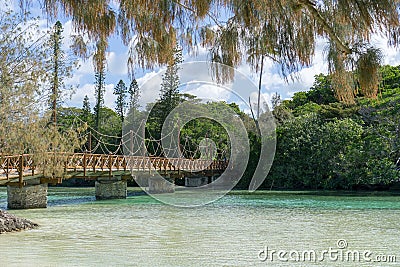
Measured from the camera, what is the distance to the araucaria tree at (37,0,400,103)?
223cm

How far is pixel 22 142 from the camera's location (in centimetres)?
Result: 1002

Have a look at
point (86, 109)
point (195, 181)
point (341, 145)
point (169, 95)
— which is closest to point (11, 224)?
point (341, 145)

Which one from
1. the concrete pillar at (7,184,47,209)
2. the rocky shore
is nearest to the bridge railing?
the concrete pillar at (7,184,47,209)

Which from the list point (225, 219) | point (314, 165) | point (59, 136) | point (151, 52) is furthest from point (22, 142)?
point (314, 165)

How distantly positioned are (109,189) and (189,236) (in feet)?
34.4

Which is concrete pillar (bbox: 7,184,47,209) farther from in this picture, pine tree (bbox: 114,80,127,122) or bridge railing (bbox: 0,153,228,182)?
pine tree (bbox: 114,80,127,122)

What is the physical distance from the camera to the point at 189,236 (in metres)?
8.12

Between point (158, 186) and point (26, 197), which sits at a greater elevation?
point (158, 186)

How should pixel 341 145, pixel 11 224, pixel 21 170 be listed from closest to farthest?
1. pixel 11 224
2. pixel 21 170
3. pixel 341 145

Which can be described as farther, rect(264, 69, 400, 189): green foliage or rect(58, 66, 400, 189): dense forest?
rect(58, 66, 400, 189): dense forest

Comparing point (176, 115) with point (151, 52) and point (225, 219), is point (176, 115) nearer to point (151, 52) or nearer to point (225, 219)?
point (225, 219)

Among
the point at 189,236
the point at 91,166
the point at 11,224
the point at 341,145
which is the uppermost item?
the point at 341,145

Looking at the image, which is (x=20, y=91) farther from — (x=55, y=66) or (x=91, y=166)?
(x=91, y=166)

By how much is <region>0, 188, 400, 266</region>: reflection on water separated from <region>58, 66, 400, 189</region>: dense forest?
7187 mm
